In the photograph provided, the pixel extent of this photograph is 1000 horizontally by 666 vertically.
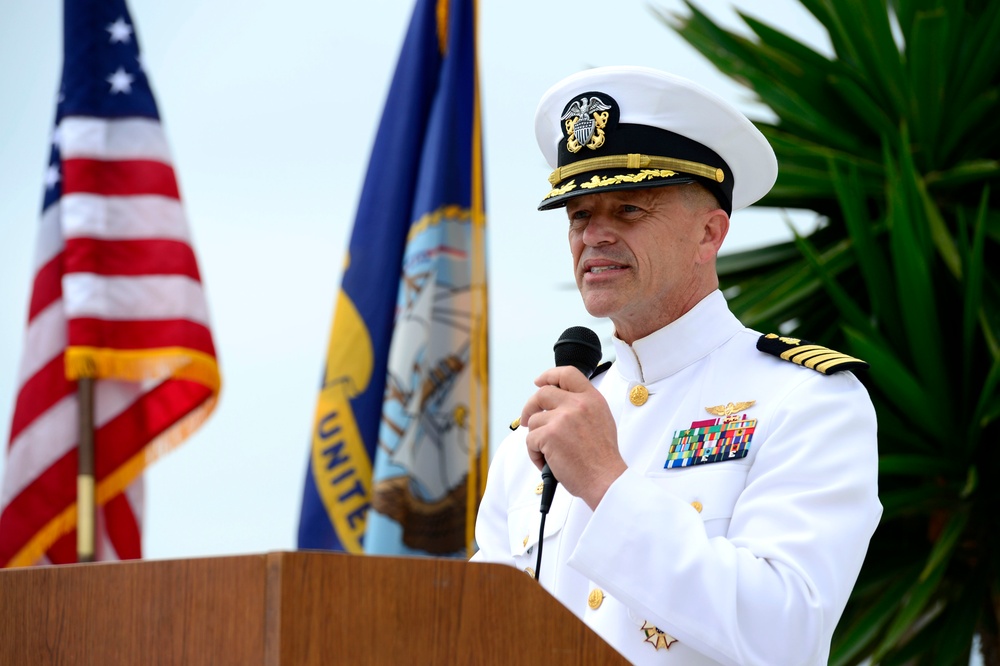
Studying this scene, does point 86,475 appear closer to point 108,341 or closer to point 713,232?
point 108,341

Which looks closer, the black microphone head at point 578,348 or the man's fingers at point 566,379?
the man's fingers at point 566,379

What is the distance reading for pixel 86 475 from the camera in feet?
14.9

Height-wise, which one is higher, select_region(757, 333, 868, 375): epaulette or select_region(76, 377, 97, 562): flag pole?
select_region(757, 333, 868, 375): epaulette

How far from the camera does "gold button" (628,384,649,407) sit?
1905 mm

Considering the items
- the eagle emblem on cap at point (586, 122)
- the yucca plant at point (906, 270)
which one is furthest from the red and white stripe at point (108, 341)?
the eagle emblem on cap at point (586, 122)

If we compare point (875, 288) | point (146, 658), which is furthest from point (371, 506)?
point (146, 658)

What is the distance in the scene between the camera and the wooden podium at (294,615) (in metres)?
1.06

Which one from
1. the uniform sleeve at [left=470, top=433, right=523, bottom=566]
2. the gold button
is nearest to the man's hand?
the gold button

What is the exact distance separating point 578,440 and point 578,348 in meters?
0.29

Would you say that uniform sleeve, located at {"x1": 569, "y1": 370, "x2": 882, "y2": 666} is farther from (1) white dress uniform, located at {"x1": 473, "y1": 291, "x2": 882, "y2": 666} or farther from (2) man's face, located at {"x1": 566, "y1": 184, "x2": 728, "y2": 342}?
(2) man's face, located at {"x1": 566, "y1": 184, "x2": 728, "y2": 342}

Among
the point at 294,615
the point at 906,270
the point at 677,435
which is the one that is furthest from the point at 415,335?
the point at 294,615

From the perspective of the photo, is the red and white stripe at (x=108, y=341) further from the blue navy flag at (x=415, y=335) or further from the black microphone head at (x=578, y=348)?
the black microphone head at (x=578, y=348)

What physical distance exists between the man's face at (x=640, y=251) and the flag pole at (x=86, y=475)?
315 cm

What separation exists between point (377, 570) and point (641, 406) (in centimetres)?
87
